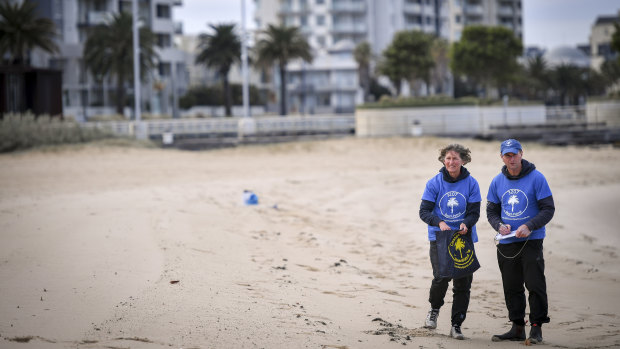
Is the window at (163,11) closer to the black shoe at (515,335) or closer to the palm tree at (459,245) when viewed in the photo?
the palm tree at (459,245)

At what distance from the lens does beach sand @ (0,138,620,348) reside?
19.8 ft

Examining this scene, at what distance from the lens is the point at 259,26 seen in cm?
10169

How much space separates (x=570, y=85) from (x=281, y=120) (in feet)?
179

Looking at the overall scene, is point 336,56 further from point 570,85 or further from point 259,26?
point 570,85

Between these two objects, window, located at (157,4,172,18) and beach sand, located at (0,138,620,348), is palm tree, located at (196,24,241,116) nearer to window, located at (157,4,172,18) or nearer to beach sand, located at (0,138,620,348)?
window, located at (157,4,172,18)

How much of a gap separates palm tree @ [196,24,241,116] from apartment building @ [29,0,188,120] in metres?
5.09

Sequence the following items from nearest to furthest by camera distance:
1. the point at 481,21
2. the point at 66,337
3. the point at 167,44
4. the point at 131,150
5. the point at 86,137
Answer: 1. the point at 66,337
2. the point at 131,150
3. the point at 86,137
4. the point at 167,44
5. the point at 481,21

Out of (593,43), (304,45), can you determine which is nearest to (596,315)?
(304,45)

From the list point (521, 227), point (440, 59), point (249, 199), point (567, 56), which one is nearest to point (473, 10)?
point (567, 56)

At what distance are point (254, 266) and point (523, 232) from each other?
4.02m

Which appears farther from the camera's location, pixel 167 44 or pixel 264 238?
pixel 167 44

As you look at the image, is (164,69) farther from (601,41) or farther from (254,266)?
(254,266)

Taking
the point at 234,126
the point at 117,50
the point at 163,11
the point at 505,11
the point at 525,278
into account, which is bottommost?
the point at 525,278

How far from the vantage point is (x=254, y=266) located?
926cm
